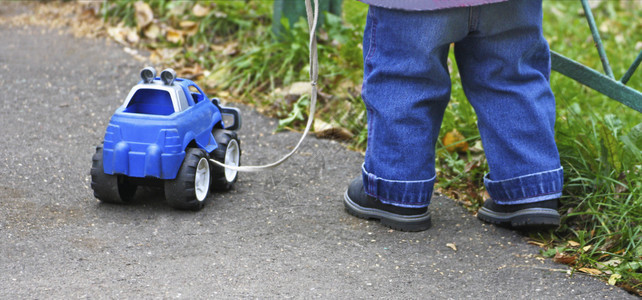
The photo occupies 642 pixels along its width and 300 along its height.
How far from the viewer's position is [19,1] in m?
5.19

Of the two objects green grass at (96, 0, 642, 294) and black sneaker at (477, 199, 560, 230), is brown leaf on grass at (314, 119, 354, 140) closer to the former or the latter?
green grass at (96, 0, 642, 294)

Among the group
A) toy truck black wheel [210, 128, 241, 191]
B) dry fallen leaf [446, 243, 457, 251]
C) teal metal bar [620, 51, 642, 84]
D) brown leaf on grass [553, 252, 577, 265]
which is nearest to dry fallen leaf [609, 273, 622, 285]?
brown leaf on grass [553, 252, 577, 265]

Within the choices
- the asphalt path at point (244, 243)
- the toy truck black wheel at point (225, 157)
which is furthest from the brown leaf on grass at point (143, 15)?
the toy truck black wheel at point (225, 157)

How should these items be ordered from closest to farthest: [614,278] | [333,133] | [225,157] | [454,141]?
[614,278], [225,157], [454,141], [333,133]

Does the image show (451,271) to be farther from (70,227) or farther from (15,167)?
(15,167)

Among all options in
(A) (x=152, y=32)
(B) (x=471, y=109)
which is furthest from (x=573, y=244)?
(A) (x=152, y=32)

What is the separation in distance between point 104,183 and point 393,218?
3.35 ft

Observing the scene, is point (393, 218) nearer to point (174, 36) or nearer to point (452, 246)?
point (452, 246)

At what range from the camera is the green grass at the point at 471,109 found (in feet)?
8.33

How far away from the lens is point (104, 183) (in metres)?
2.49

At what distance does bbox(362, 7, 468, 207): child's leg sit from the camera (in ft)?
7.52

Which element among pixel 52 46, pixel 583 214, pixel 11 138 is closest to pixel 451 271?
pixel 583 214

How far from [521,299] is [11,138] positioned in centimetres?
221

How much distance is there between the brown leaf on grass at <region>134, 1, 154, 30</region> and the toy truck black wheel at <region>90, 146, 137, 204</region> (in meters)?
2.23
